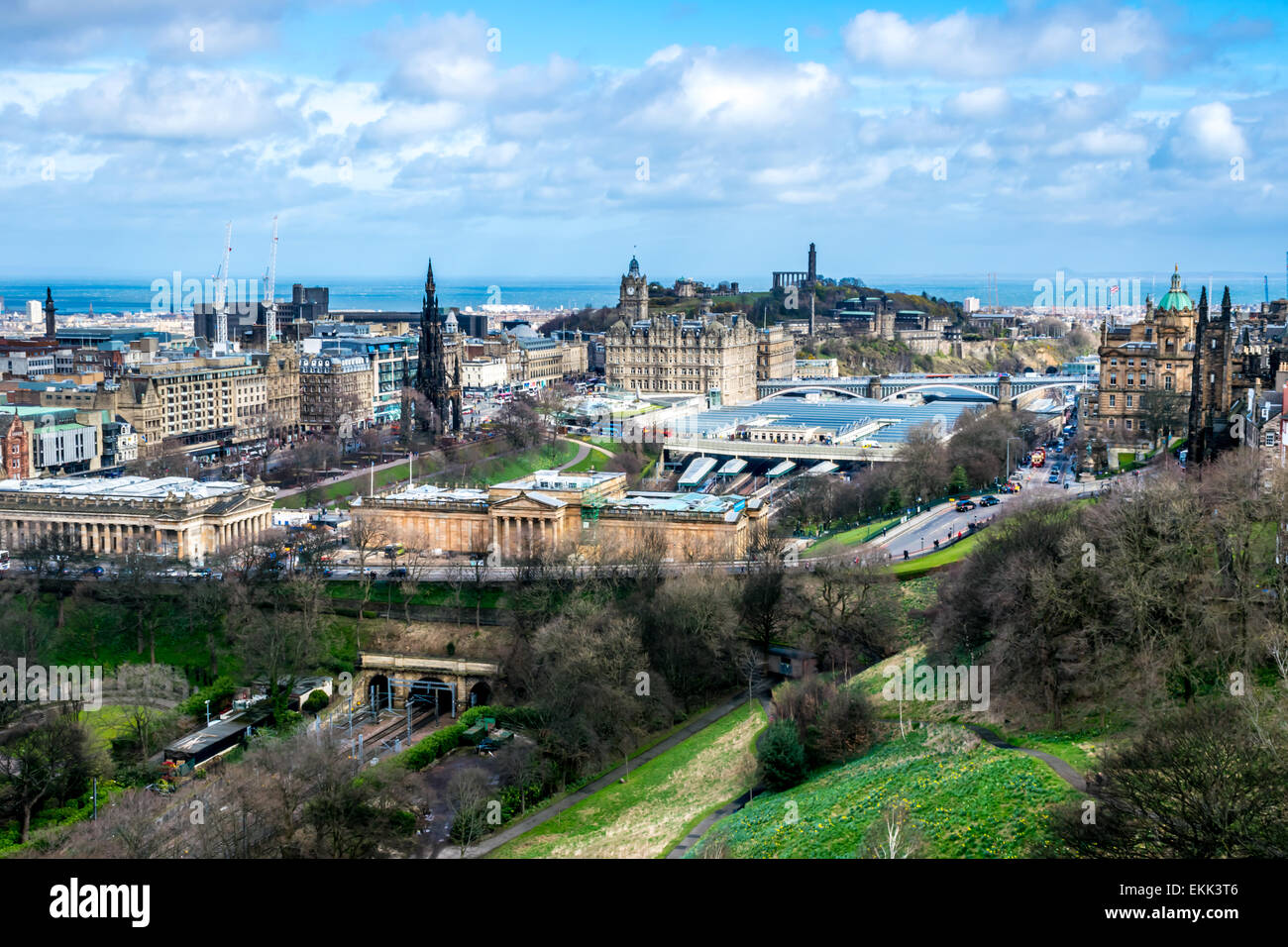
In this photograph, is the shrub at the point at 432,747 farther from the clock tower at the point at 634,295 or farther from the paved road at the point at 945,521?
the clock tower at the point at 634,295

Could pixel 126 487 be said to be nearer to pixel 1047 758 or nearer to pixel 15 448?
pixel 15 448

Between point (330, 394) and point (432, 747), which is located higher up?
point (330, 394)

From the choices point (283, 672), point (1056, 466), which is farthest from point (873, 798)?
point (1056, 466)

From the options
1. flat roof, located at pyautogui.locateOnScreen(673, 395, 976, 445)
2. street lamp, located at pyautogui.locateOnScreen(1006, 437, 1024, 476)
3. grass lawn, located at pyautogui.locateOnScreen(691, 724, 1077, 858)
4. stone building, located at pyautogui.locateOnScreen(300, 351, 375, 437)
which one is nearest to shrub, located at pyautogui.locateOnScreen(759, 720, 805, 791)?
grass lawn, located at pyautogui.locateOnScreen(691, 724, 1077, 858)

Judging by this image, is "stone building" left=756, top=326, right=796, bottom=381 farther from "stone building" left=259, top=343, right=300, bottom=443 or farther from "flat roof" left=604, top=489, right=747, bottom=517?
"flat roof" left=604, top=489, right=747, bottom=517

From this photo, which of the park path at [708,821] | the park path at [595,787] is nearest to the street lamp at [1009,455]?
the park path at [595,787]

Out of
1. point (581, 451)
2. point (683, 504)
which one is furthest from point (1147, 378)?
point (581, 451)
